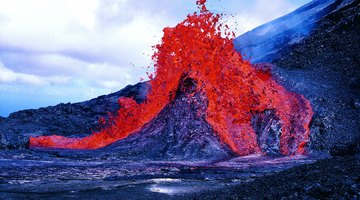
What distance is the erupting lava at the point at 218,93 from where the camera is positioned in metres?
19.0

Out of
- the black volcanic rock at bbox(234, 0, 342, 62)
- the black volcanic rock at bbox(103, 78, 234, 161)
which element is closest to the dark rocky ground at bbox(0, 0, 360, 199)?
the black volcanic rock at bbox(103, 78, 234, 161)

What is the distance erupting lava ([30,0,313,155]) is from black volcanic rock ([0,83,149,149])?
2943 millimetres

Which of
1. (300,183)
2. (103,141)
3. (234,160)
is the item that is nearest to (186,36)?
(103,141)

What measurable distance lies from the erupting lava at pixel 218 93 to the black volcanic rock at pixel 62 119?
294cm

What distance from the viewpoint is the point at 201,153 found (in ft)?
55.9

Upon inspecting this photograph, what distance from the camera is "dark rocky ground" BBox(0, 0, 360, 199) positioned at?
899cm

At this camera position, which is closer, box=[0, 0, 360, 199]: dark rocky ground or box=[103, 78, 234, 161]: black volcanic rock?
box=[0, 0, 360, 199]: dark rocky ground

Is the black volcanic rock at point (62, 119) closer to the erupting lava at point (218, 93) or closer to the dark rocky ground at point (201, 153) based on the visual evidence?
the dark rocky ground at point (201, 153)

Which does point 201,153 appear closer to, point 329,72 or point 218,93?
point 218,93

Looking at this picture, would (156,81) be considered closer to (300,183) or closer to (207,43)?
(207,43)

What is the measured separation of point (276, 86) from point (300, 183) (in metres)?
15.0

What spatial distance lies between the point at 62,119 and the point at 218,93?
48.6 ft

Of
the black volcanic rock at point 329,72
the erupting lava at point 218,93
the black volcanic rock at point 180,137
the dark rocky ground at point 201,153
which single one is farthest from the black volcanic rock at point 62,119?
the black volcanic rock at point 329,72

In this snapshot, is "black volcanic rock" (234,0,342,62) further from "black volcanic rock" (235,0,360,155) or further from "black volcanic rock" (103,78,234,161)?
"black volcanic rock" (103,78,234,161)
